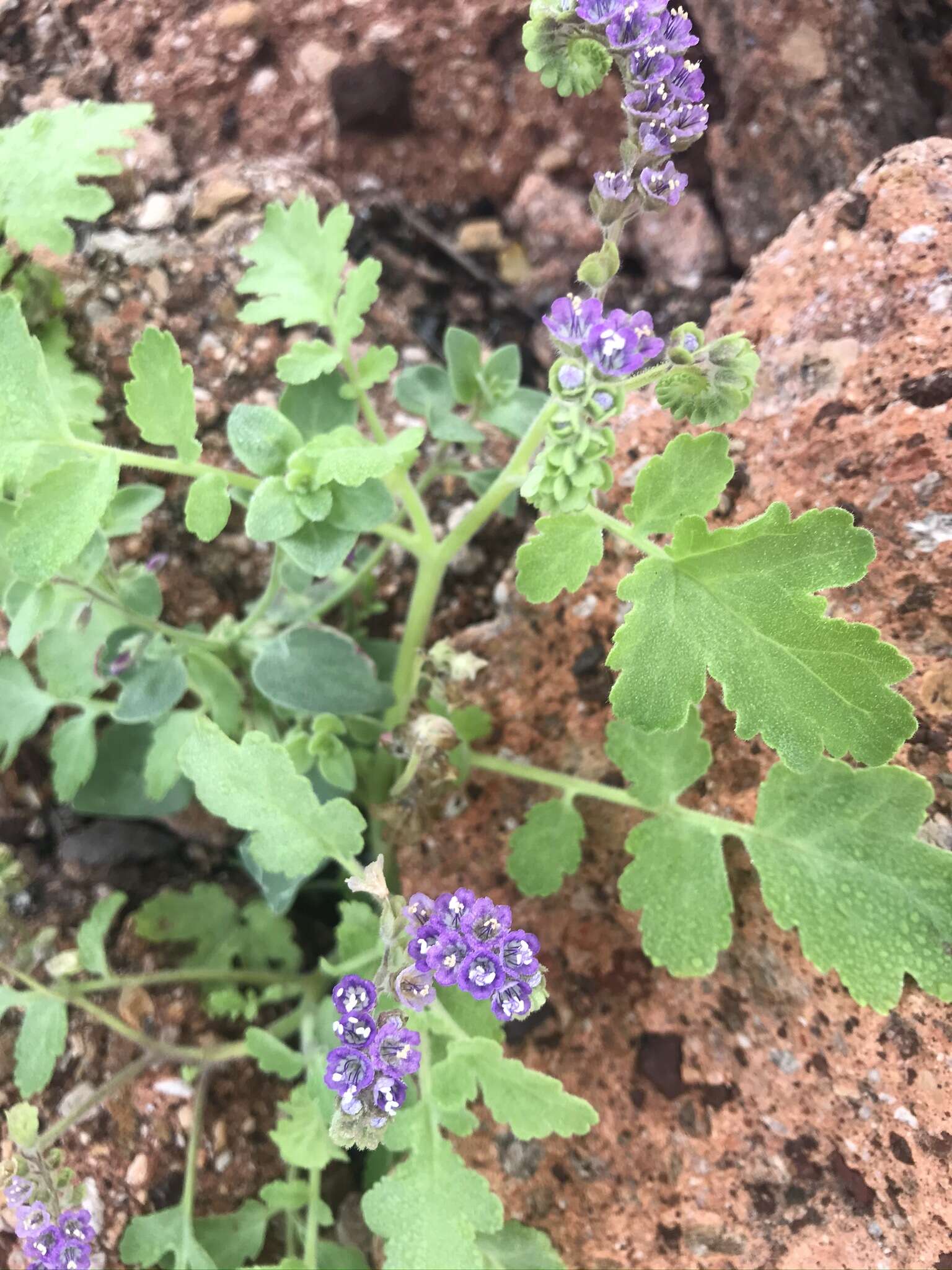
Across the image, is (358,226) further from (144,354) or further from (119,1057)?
(119,1057)

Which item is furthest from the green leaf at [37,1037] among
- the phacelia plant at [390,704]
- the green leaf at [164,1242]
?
the green leaf at [164,1242]

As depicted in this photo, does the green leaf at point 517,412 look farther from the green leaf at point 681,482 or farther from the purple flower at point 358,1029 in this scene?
the purple flower at point 358,1029

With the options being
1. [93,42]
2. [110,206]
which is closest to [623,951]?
[110,206]

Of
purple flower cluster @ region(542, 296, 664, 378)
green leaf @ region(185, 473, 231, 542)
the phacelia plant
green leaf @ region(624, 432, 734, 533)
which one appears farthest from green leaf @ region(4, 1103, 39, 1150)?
purple flower cluster @ region(542, 296, 664, 378)

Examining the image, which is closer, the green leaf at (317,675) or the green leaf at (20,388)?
the green leaf at (20,388)

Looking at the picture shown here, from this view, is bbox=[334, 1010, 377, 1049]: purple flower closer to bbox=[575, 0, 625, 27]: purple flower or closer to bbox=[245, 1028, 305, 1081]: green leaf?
bbox=[245, 1028, 305, 1081]: green leaf
